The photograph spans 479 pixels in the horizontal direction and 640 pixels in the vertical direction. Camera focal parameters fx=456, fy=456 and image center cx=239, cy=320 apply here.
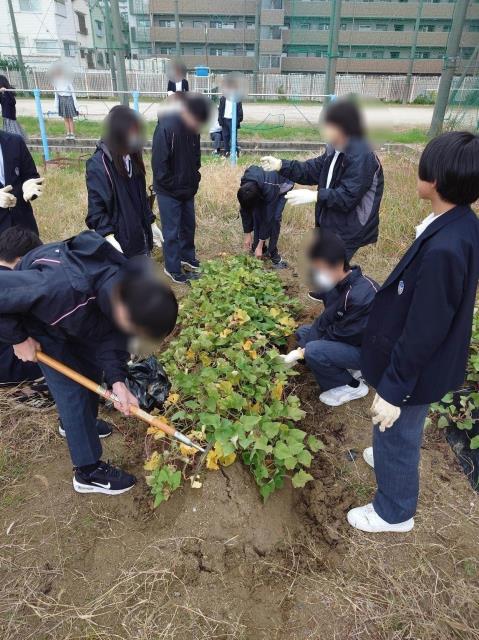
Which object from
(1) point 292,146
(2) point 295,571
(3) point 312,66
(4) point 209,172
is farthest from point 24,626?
(3) point 312,66

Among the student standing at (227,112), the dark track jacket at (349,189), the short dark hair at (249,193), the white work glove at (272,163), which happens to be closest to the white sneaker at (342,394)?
the dark track jacket at (349,189)

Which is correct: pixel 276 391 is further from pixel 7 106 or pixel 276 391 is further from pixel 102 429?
pixel 7 106

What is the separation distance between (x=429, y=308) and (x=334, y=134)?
2.04m

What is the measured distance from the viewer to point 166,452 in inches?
97.3

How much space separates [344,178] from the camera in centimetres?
334

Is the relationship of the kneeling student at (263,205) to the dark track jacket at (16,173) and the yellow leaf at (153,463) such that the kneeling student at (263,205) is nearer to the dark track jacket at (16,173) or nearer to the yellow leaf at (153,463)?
the dark track jacket at (16,173)

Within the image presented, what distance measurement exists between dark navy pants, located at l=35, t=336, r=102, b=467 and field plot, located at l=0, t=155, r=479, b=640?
1.15ft

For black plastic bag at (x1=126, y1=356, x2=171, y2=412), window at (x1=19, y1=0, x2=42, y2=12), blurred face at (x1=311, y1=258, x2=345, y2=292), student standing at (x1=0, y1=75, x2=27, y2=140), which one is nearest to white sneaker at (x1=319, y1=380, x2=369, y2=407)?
blurred face at (x1=311, y1=258, x2=345, y2=292)

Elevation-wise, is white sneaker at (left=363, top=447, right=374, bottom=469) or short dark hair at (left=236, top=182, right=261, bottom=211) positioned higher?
short dark hair at (left=236, top=182, right=261, bottom=211)

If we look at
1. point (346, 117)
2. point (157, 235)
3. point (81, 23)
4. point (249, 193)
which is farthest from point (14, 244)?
point (81, 23)

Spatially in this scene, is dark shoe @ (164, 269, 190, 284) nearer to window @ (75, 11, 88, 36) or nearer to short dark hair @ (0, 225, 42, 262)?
short dark hair @ (0, 225, 42, 262)

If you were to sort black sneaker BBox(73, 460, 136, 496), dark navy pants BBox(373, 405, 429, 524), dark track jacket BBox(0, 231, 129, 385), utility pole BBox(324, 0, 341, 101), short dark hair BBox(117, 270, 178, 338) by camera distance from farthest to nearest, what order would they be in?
utility pole BBox(324, 0, 341, 101) < black sneaker BBox(73, 460, 136, 496) < dark navy pants BBox(373, 405, 429, 524) < dark track jacket BBox(0, 231, 129, 385) < short dark hair BBox(117, 270, 178, 338)

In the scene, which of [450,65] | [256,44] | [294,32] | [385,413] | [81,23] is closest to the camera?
[385,413]

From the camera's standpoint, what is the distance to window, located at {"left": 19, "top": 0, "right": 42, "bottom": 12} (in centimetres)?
2591
